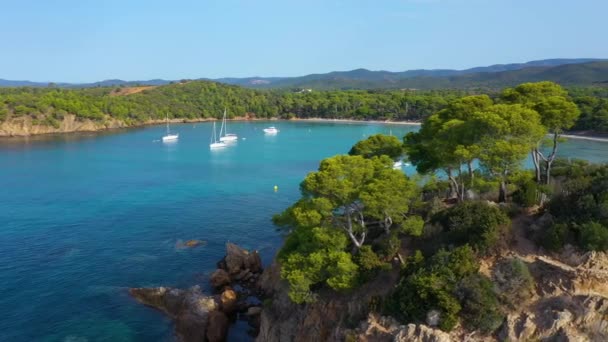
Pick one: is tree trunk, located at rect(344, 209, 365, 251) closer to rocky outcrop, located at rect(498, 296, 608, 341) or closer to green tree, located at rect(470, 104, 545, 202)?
green tree, located at rect(470, 104, 545, 202)

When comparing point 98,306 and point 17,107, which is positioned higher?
point 17,107

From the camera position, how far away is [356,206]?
25922 millimetres

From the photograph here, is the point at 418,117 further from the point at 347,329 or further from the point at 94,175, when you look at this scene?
the point at 347,329

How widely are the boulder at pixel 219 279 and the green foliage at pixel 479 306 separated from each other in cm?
1883

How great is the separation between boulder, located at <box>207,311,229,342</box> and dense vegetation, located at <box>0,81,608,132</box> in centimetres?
11155

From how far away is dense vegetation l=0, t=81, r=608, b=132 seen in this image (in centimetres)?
12662

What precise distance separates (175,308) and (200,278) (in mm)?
4897

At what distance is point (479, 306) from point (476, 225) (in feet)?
14.9

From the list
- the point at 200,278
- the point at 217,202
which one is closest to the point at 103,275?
the point at 200,278

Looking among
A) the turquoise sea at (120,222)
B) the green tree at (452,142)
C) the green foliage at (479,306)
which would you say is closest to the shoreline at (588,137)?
the turquoise sea at (120,222)

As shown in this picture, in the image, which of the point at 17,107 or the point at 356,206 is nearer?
the point at 356,206

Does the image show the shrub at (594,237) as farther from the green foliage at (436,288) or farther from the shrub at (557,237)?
the green foliage at (436,288)

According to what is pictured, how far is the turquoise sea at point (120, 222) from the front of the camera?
30.2m

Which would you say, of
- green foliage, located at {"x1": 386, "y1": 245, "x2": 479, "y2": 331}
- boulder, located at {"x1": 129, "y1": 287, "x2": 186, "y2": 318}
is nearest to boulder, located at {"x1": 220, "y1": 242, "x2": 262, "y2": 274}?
boulder, located at {"x1": 129, "y1": 287, "x2": 186, "y2": 318}
